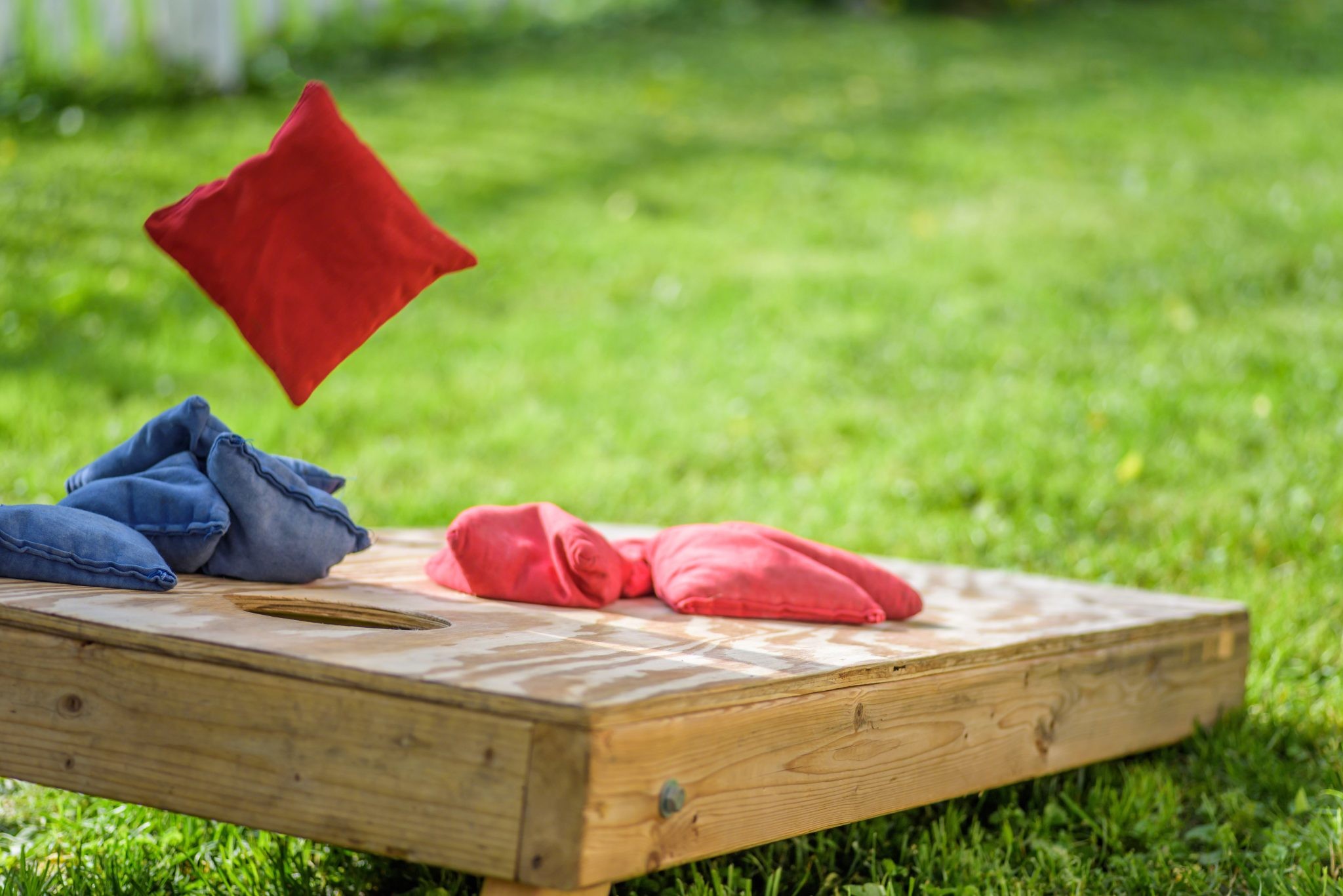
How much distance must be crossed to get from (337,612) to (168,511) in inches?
13.1

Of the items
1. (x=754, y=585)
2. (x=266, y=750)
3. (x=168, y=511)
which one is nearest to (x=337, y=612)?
(x=168, y=511)

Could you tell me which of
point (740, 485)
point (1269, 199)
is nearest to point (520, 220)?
point (740, 485)

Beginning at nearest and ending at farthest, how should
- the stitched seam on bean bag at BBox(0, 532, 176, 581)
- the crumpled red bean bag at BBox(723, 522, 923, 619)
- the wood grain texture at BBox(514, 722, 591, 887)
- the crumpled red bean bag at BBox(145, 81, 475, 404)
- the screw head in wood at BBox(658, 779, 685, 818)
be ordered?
the wood grain texture at BBox(514, 722, 591, 887), the screw head in wood at BBox(658, 779, 685, 818), the stitched seam on bean bag at BBox(0, 532, 176, 581), the crumpled red bean bag at BBox(145, 81, 475, 404), the crumpled red bean bag at BBox(723, 522, 923, 619)

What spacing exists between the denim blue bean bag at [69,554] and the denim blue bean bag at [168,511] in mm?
103

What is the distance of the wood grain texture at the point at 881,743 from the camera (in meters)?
1.68

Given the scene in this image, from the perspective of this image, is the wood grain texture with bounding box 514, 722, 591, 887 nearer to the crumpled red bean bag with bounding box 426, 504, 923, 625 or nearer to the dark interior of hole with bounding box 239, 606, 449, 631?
the dark interior of hole with bounding box 239, 606, 449, 631

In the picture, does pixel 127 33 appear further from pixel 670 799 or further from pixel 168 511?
pixel 670 799

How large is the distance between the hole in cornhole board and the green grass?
42cm

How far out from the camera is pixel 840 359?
17.3 ft

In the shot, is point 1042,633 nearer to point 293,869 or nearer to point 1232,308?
point 293,869

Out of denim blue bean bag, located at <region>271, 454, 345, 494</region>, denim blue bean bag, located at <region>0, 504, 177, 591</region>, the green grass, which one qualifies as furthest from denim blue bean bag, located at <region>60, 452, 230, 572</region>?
the green grass

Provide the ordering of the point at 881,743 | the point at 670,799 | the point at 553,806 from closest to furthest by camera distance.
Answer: the point at 553,806 → the point at 670,799 → the point at 881,743

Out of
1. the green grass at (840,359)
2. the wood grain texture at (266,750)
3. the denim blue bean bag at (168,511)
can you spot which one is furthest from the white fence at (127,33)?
the wood grain texture at (266,750)

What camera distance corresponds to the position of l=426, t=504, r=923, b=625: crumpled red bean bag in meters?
2.36
